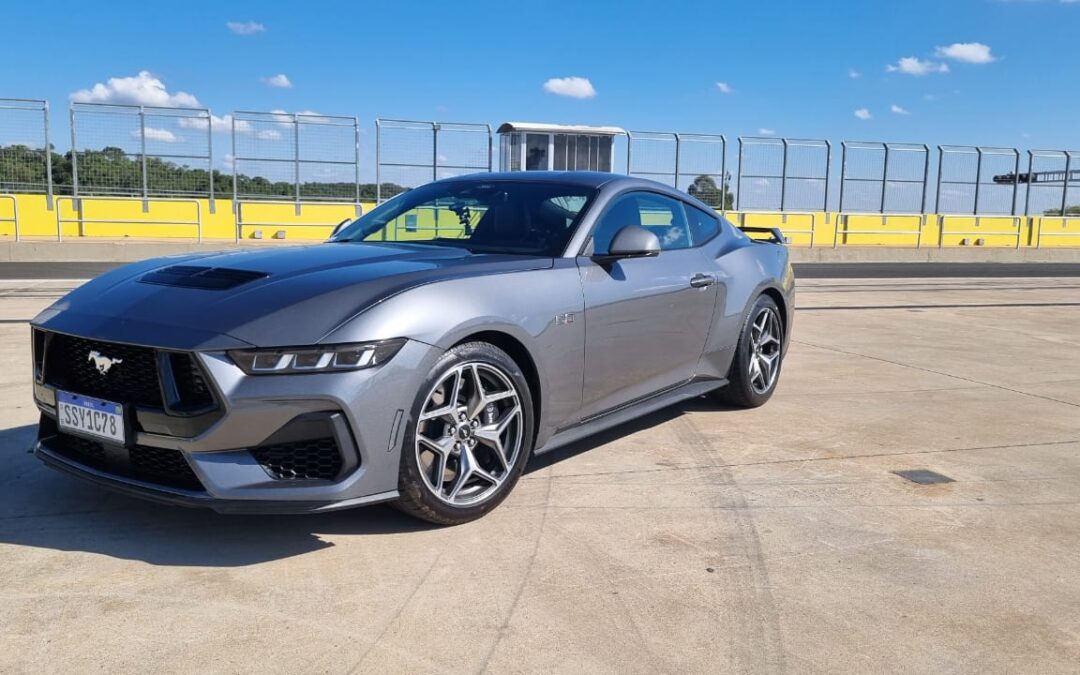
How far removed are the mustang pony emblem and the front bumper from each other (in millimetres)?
293

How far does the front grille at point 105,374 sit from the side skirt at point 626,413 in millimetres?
1562

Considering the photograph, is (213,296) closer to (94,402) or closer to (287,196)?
(94,402)

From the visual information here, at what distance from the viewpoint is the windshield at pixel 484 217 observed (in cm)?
410

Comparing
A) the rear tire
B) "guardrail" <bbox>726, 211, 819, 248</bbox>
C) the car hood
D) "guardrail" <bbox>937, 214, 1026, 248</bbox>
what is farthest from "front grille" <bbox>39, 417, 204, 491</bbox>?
"guardrail" <bbox>937, 214, 1026, 248</bbox>

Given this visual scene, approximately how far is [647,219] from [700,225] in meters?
0.60

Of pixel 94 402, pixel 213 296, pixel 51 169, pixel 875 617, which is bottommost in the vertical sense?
pixel 875 617

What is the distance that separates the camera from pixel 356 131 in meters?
20.1

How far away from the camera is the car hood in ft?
9.55

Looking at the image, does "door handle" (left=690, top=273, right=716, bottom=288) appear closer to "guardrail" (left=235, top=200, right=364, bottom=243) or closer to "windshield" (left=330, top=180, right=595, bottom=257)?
"windshield" (left=330, top=180, right=595, bottom=257)

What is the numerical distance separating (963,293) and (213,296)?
1369cm

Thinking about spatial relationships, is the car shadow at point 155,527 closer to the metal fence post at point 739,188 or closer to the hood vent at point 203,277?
the hood vent at point 203,277

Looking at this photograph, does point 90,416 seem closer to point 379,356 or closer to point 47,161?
point 379,356

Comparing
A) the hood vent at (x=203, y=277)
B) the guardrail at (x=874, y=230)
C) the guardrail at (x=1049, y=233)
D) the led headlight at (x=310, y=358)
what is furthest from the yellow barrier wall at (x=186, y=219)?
the led headlight at (x=310, y=358)

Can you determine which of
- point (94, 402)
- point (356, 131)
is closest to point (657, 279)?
point (94, 402)
